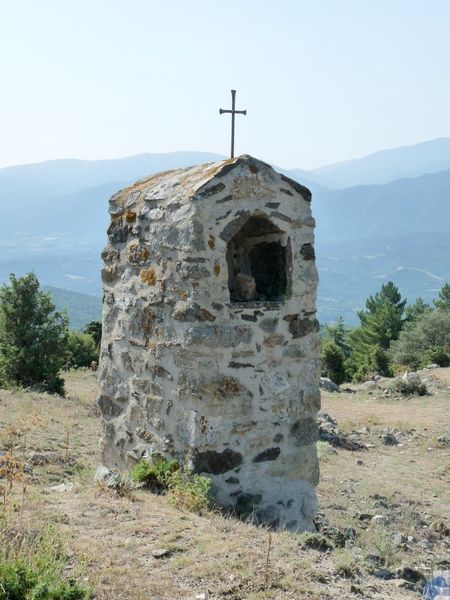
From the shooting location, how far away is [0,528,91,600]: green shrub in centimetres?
348

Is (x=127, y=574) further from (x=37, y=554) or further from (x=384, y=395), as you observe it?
(x=384, y=395)

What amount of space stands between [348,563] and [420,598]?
0.51 metres

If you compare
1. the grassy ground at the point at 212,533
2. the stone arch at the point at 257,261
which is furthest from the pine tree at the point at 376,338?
the stone arch at the point at 257,261

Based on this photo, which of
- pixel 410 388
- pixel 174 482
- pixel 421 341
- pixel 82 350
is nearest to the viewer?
pixel 174 482

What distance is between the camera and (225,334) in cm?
591

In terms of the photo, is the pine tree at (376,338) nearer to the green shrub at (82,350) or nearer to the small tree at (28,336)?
the green shrub at (82,350)

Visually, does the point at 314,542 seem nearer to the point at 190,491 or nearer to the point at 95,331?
the point at 190,491

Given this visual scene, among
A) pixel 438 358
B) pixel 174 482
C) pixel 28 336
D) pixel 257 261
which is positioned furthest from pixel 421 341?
pixel 174 482

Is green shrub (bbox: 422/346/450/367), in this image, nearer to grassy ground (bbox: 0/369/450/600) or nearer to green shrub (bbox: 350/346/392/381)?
green shrub (bbox: 350/346/392/381)

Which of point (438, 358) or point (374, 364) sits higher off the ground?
point (438, 358)

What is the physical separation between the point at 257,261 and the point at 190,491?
2.39 metres

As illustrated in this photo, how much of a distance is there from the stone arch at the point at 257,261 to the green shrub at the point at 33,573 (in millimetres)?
2988

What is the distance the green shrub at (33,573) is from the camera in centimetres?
348

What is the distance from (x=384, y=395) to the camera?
17906 millimetres
